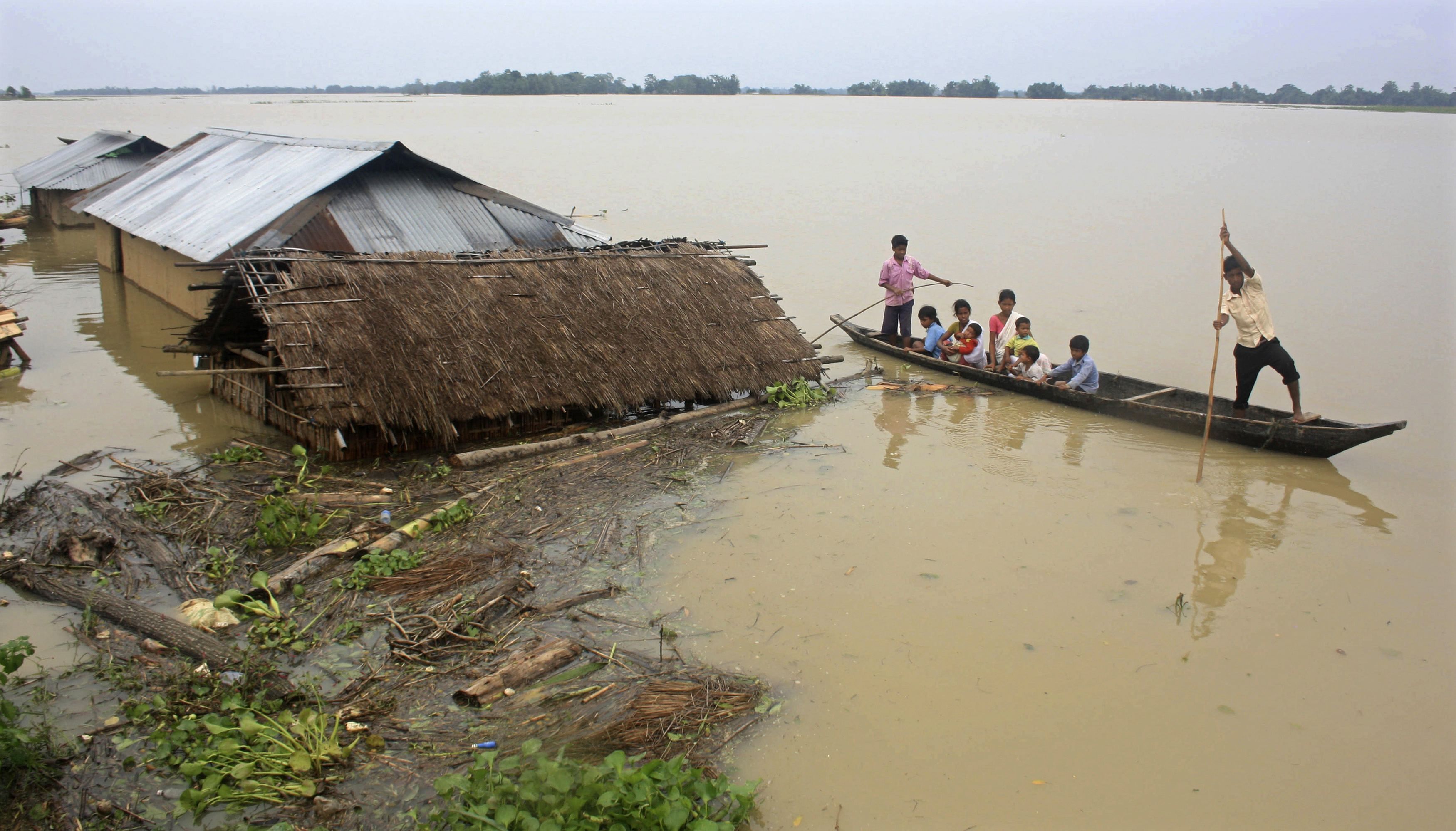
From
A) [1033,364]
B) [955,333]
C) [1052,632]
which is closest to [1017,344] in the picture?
[1033,364]

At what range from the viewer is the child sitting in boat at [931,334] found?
1046cm

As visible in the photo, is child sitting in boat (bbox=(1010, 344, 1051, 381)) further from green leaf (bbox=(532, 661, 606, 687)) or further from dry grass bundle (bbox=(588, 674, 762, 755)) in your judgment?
green leaf (bbox=(532, 661, 606, 687))

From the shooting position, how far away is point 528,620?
204 inches

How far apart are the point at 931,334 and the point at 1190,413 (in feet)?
10.1

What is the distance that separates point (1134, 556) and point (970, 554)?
111 cm

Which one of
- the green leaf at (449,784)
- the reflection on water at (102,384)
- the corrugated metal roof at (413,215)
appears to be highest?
the corrugated metal roof at (413,215)

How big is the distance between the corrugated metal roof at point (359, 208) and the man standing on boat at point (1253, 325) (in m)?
6.73

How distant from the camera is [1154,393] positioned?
29.1 feet

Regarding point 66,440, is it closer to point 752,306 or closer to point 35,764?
point 35,764

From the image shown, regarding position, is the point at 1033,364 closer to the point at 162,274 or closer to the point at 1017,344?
the point at 1017,344

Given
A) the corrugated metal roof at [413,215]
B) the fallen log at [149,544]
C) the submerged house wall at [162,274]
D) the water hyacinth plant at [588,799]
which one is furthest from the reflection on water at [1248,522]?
the submerged house wall at [162,274]

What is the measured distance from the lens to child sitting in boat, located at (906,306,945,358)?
1046 cm

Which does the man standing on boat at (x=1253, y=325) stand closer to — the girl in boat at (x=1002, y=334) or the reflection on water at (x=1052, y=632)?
the reflection on water at (x=1052, y=632)

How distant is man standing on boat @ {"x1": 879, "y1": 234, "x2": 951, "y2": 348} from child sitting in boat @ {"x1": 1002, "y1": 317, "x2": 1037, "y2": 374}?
1.06m
